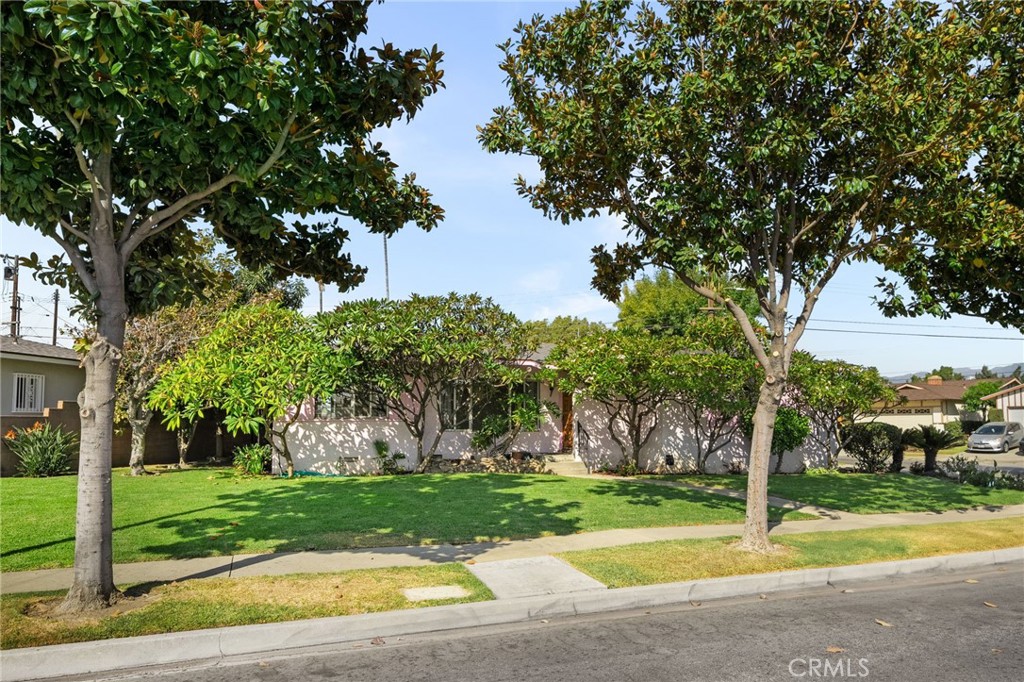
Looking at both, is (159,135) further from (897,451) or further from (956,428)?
(956,428)

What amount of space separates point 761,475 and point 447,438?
1134 cm

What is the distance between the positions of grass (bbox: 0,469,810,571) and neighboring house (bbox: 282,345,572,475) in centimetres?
157

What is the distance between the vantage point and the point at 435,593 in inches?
270

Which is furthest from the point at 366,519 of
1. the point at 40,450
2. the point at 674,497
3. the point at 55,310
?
the point at 55,310

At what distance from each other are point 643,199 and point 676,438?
32.5ft

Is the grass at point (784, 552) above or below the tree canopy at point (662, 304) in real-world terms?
below

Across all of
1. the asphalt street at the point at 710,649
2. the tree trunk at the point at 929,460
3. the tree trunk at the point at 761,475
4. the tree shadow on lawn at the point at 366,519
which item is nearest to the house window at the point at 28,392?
the tree shadow on lawn at the point at 366,519

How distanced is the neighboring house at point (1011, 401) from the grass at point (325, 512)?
46.7 m

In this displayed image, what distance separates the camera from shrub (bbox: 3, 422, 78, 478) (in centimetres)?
1645

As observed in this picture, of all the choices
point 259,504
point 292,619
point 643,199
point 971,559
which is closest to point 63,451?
point 259,504

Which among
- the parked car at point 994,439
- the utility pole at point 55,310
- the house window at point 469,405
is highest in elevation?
the utility pole at point 55,310

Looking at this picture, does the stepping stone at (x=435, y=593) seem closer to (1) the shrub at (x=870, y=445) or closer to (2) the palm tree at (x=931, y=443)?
(1) the shrub at (x=870, y=445)

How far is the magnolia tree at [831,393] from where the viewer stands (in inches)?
720

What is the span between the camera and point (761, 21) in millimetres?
8617
